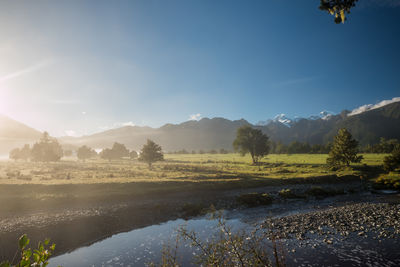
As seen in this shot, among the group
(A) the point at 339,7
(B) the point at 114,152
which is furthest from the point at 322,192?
(B) the point at 114,152

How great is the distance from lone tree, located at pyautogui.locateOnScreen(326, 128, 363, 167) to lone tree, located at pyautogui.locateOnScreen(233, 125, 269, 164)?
2429cm

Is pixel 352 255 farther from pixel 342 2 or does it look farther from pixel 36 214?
pixel 36 214

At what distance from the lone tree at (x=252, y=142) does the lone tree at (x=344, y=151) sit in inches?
956

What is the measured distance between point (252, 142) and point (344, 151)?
32.3m

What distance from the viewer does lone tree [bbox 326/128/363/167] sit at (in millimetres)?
67312

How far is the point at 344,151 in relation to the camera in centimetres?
6819

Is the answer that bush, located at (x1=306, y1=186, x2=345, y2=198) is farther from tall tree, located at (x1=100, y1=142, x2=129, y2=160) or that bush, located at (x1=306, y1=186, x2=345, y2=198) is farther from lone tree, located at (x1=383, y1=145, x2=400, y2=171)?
tall tree, located at (x1=100, y1=142, x2=129, y2=160)

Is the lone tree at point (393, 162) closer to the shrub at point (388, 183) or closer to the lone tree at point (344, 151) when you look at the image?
the lone tree at point (344, 151)

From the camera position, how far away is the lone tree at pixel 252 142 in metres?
86.5

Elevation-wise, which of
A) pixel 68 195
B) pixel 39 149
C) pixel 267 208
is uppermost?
pixel 39 149

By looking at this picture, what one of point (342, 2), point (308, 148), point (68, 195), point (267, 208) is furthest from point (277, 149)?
point (342, 2)

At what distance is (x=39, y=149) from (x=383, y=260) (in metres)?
134

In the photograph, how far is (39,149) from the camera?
351ft

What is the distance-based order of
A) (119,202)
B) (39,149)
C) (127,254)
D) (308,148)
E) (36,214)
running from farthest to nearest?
(308,148), (39,149), (119,202), (36,214), (127,254)
